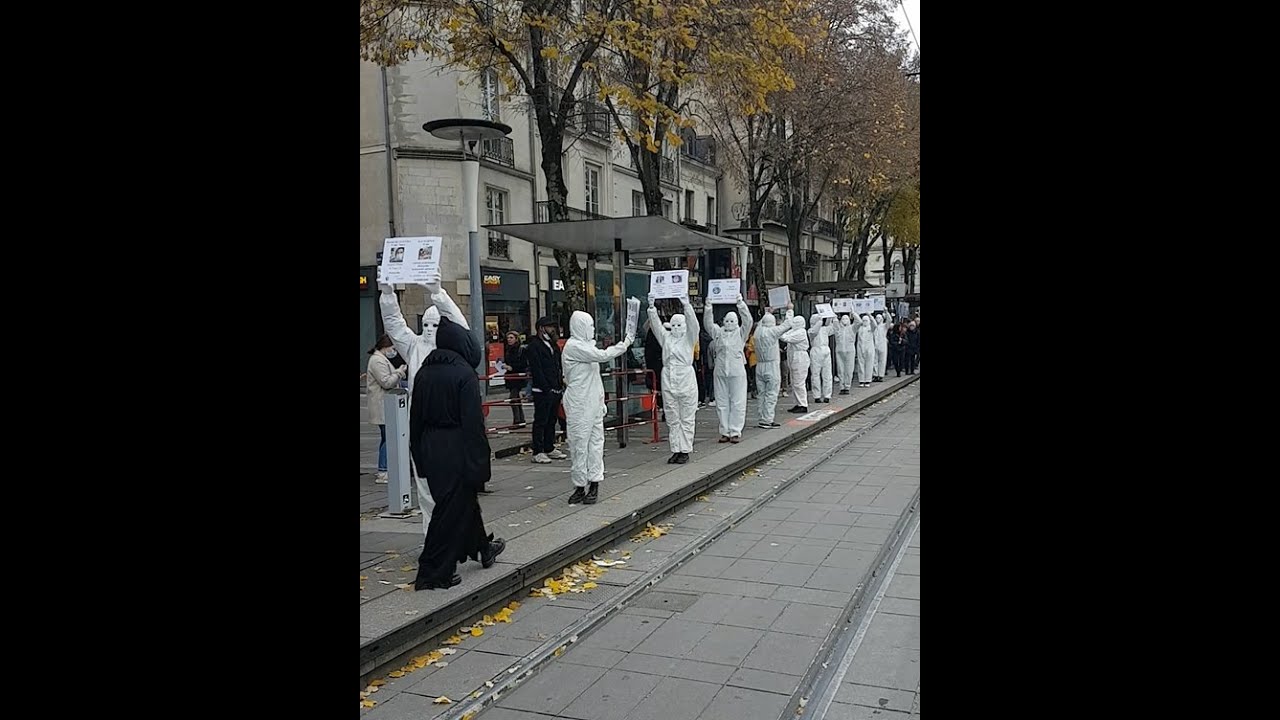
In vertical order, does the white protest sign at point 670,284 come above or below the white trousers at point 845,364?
above

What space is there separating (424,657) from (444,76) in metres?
20.9

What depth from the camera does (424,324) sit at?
28.2 ft

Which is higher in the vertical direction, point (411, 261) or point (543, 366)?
point (411, 261)

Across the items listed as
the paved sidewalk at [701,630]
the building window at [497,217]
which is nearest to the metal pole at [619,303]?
the paved sidewalk at [701,630]

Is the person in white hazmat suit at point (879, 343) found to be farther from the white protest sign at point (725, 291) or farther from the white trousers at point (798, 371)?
the white protest sign at point (725, 291)

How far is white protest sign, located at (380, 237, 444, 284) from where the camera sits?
253 inches

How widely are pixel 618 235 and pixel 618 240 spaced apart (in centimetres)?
35

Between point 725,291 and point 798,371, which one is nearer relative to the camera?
point 725,291

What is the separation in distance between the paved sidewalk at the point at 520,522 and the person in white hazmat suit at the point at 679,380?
0.33m

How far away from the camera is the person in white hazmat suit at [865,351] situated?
23944mm

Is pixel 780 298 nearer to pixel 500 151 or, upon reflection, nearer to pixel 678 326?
pixel 678 326

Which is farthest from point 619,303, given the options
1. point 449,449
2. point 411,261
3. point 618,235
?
point 449,449

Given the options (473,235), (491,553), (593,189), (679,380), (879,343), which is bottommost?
(491,553)
